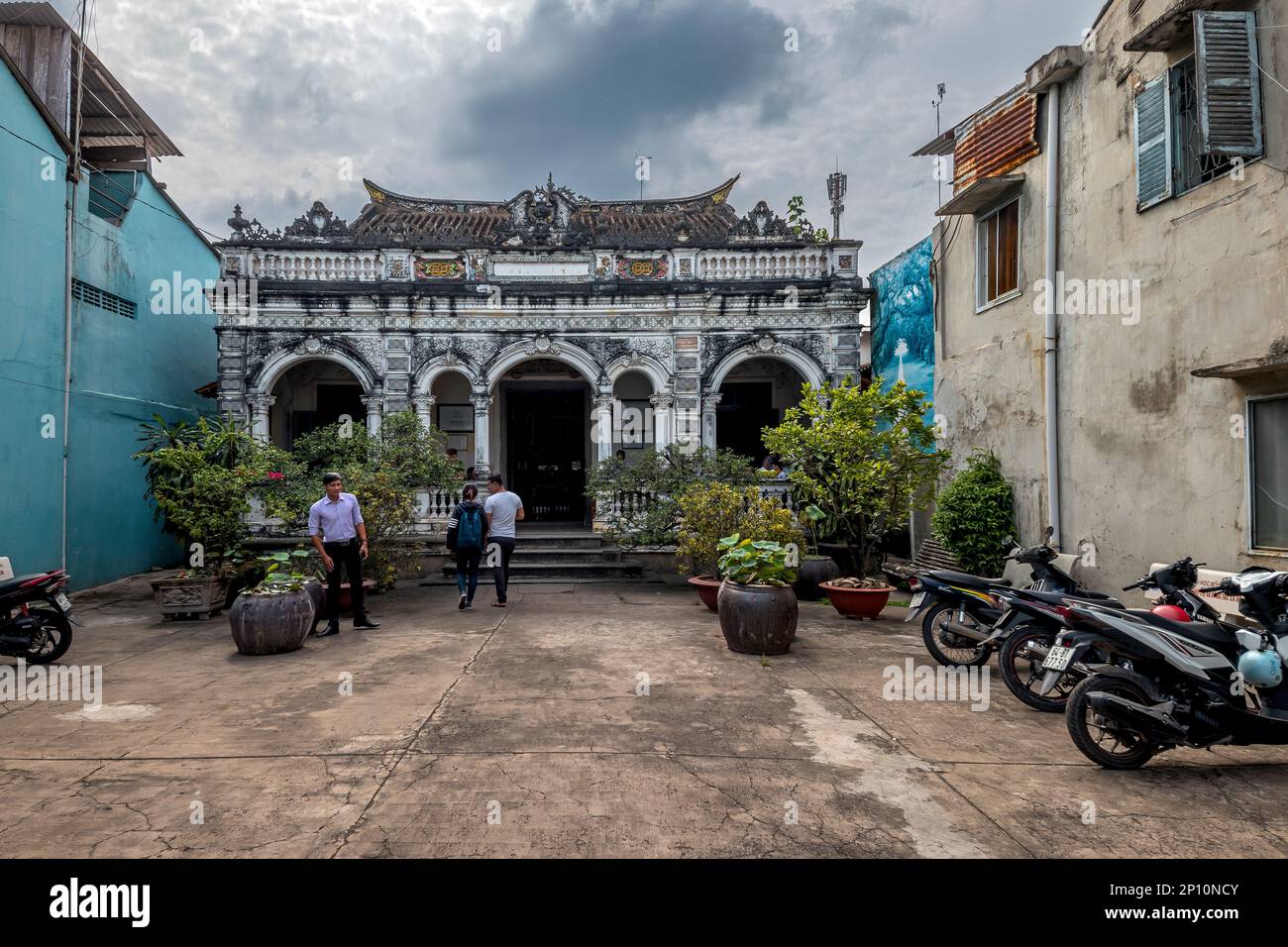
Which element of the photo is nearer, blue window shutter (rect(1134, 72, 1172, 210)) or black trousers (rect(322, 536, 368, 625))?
blue window shutter (rect(1134, 72, 1172, 210))

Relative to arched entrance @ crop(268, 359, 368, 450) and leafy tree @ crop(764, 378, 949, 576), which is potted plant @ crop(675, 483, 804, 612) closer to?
leafy tree @ crop(764, 378, 949, 576)

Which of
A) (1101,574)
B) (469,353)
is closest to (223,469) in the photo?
(469,353)

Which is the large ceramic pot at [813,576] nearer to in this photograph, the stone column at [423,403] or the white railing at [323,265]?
the stone column at [423,403]

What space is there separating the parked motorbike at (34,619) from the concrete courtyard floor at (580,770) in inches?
20.8

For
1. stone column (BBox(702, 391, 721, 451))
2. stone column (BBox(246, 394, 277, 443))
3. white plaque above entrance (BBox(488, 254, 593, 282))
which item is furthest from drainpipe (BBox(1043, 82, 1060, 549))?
stone column (BBox(246, 394, 277, 443))

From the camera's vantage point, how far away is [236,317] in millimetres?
11852

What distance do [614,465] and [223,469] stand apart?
5.18 metres

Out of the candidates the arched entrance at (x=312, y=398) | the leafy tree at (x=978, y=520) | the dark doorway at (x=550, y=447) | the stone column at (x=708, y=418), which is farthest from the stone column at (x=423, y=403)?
the leafy tree at (x=978, y=520)

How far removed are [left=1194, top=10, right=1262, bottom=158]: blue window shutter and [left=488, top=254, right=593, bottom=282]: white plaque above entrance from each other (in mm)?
8706

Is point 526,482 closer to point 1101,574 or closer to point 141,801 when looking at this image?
point 1101,574

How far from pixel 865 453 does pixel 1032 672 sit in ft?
11.8

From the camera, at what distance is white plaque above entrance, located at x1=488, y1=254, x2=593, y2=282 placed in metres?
12.2

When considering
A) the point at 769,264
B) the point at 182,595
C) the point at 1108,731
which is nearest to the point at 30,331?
the point at 182,595
